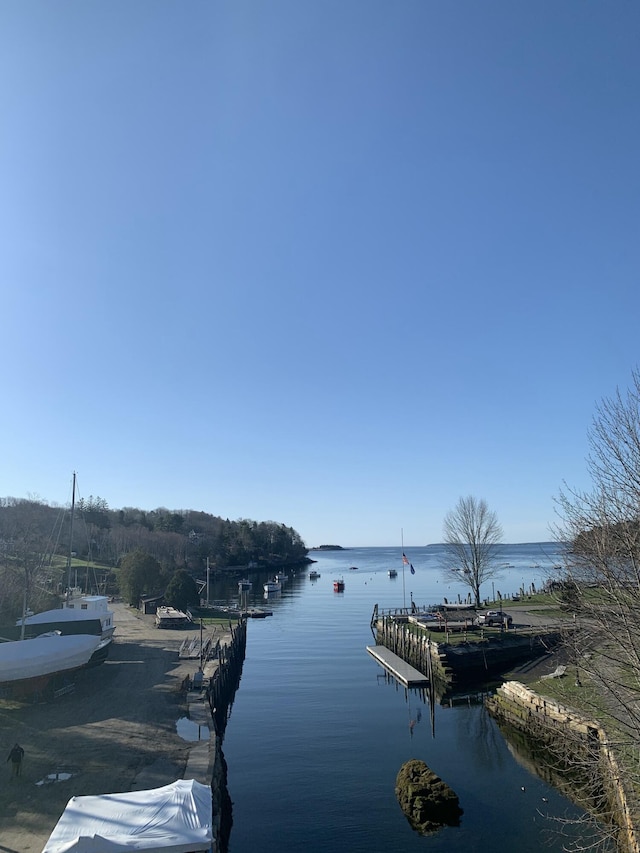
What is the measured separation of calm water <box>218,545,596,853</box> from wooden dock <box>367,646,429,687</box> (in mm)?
1092

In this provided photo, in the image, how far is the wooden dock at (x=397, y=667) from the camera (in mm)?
44084

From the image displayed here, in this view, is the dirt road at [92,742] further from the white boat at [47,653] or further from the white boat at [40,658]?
the white boat at [40,658]

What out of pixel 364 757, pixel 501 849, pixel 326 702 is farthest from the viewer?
pixel 326 702

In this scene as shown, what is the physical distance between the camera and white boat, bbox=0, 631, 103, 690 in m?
30.2

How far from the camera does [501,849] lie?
20141mm

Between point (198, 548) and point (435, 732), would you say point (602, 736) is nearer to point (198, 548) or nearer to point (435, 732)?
point (435, 732)

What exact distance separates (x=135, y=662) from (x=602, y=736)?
30068mm

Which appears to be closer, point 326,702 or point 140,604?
point 326,702

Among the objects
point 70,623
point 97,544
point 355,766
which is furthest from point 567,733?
point 97,544

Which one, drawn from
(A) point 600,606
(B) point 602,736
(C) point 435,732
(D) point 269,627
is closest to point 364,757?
(C) point 435,732

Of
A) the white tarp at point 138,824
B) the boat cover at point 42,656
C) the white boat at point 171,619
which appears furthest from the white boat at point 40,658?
the white boat at point 171,619

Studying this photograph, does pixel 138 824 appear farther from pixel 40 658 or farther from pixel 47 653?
pixel 47 653

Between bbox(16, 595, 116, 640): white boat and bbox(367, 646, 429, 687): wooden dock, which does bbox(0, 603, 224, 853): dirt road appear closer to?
bbox(16, 595, 116, 640): white boat

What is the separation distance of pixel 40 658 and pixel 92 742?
955 cm
